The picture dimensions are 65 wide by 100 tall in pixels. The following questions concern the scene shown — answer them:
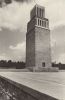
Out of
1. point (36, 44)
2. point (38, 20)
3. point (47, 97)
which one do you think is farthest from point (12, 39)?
point (38, 20)

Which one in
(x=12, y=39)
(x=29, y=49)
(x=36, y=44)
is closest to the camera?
(x=12, y=39)

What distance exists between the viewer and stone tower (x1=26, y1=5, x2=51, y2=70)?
15.2 m

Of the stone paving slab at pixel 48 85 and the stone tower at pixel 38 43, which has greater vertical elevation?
the stone tower at pixel 38 43

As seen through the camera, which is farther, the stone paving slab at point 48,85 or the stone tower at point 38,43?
the stone tower at point 38,43

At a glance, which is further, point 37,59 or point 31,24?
point 31,24

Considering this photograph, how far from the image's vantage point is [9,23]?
3.88 metres

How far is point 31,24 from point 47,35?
2.41 meters

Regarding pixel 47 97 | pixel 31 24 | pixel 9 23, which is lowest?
pixel 47 97

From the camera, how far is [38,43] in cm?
1508

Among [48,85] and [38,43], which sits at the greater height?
[38,43]

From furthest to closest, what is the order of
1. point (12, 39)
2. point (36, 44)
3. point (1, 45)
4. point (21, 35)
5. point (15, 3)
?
1. point (36, 44)
2. point (1, 45)
3. point (21, 35)
4. point (12, 39)
5. point (15, 3)

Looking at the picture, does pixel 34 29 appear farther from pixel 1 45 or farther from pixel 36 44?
pixel 1 45

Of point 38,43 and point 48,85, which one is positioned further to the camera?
point 38,43

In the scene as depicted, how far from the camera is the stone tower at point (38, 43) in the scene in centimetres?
1523
